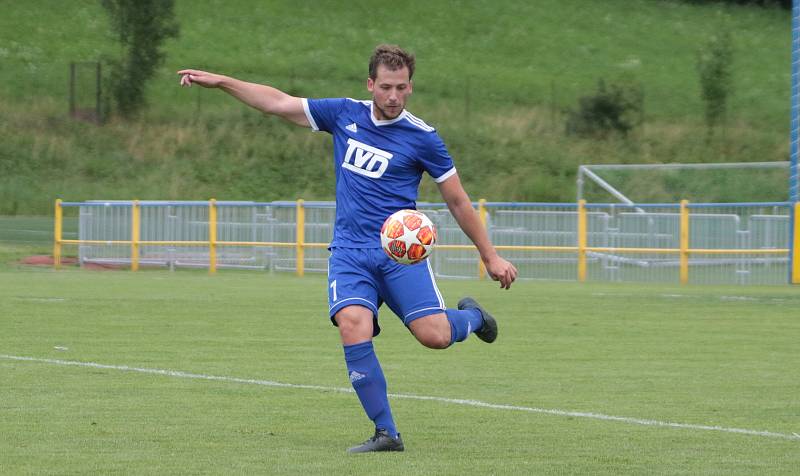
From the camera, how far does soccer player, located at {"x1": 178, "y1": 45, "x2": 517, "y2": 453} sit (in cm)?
754

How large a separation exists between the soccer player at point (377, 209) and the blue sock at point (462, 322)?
0.6 inches

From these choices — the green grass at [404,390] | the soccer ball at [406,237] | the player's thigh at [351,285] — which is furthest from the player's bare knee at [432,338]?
the green grass at [404,390]

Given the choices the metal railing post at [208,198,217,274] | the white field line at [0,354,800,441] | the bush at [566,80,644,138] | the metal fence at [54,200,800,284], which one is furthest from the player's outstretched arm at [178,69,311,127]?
the bush at [566,80,644,138]

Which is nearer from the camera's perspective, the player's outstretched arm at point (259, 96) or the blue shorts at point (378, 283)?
the blue shorts at point (378, 283)

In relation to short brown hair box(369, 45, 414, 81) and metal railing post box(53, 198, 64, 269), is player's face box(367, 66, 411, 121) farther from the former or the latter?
metal railing post box(53, 198, 64, 269)

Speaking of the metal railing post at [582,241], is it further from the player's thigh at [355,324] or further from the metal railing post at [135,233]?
the player's thigh at [355,324]

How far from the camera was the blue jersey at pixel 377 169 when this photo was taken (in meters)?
7.73

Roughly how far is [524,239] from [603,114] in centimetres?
2473

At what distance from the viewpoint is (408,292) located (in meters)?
7.68

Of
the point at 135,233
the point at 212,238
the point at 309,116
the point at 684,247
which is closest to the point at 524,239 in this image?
the point at 684,247

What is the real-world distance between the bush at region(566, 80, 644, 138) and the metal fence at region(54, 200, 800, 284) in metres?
21.3

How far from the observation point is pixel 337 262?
771 centimetres

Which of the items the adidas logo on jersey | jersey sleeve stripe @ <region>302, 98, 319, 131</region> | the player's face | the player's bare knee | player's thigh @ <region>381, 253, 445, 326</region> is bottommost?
the player's bare knee

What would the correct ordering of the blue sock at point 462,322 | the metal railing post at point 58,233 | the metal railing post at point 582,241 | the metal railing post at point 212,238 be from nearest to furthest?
the blue sock at point 462,322 < the metal railing post at point 582,241 < the metal railing post at point 212,238 < the metal railing post at point 58,233
